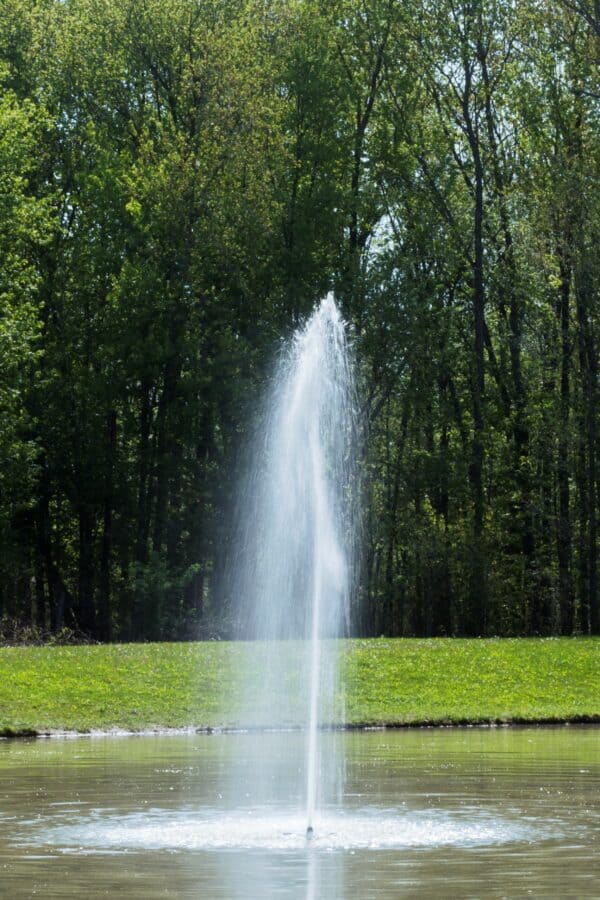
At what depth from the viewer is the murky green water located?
10.3 metres

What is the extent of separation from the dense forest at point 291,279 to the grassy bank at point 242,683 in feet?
35.7

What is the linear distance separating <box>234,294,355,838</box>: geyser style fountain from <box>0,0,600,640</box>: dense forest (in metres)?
1.11

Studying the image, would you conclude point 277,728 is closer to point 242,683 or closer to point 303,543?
point 303,543

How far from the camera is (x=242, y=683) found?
94.6ft

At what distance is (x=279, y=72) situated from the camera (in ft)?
155

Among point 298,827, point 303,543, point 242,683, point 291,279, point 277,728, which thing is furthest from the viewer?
point 291,279

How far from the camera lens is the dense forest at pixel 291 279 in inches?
1741

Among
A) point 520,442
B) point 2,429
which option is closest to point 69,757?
point 2,429

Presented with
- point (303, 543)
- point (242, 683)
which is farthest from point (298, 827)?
point (242, 683)

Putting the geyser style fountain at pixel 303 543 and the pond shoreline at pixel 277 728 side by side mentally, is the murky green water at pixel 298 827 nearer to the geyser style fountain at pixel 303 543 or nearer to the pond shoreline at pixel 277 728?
the geyser style fountain at pixel 303 543

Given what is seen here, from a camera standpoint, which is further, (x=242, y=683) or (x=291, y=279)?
(x=291, y=279)

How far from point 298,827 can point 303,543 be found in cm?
1158

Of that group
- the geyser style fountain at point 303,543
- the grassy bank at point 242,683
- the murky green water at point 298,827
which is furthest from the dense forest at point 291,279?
the murky green water at point 298,827

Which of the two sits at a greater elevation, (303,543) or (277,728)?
(303,543)
